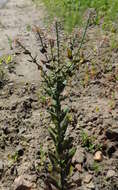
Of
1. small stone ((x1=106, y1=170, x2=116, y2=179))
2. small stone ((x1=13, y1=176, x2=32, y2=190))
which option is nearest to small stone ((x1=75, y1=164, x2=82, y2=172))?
small stone ((x1=106, y1=170, x2=116, y2=179))

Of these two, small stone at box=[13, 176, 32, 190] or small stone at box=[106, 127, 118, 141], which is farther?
small stone at box=[106, 127, 118, 141]

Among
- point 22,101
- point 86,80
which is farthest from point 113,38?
point 22,101

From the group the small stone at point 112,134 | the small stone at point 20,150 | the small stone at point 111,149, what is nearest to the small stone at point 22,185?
the small stone at point 20,150

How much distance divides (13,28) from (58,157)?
4886 millimetres

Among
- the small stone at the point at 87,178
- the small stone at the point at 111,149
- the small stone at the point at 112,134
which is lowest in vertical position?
the small stone at the point at 87,178

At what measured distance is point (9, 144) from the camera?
13.0 ft

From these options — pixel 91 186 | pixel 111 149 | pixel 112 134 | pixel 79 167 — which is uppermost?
pixel 112 134

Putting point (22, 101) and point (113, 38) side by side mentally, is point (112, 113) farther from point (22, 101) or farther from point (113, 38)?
point (113, 38)

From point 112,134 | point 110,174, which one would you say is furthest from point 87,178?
point 112,134

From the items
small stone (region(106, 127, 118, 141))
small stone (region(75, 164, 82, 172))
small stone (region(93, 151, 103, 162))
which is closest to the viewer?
small stone (region(75, 164, 82, 172))

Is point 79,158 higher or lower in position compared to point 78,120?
lower

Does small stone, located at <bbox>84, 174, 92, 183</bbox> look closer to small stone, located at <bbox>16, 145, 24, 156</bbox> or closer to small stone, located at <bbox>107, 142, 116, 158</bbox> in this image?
small stone, located at <bbox>107, 142, 116, 158</bbox>

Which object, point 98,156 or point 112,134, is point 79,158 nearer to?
point 98,156

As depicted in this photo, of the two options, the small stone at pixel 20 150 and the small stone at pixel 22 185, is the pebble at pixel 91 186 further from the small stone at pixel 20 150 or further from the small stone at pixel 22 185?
the small stone at pixel 20 150
